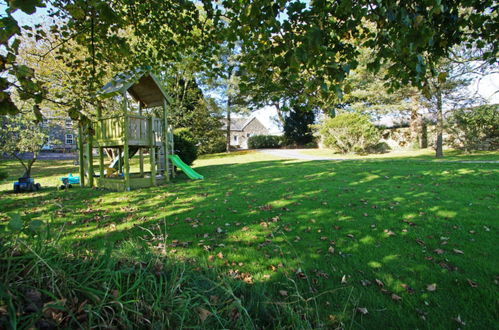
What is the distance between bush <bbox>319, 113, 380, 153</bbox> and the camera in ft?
73.6

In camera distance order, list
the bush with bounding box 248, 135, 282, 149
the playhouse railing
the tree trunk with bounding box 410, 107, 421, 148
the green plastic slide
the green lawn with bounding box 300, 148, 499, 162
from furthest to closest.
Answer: the bush with bounding box 248, 135, 282, 149 < the tree trunk with bounding box 410, 107, 421, 148 < the green lawn with bounding box 300, 148, 499, 162 < the green plastic slide < the playhouse railing

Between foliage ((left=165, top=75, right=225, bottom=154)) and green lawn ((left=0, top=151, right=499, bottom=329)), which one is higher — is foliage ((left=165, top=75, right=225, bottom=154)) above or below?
above

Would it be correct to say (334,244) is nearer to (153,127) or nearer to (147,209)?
(147,209)

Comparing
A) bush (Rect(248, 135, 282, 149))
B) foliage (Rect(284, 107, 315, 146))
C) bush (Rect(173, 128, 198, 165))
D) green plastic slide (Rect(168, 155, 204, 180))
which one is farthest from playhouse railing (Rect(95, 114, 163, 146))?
bush (Rect(248, 135, 282, 149))

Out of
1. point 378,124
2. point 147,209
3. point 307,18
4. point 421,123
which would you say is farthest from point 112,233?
point 378,124

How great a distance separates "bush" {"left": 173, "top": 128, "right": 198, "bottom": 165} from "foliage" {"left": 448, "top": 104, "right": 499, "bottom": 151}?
19.9 meters

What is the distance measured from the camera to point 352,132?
2280 centimetres

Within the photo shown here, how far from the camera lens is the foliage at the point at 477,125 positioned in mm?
18719

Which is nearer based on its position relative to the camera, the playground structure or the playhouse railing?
the playground structure

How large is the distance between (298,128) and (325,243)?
34.0 m

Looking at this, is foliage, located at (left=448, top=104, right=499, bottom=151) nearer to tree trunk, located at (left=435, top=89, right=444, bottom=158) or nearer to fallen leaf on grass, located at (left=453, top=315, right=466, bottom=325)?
tree trunk, located at (left=435, top=89, right=444, bottom=158)

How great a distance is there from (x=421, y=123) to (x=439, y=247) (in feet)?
80.3

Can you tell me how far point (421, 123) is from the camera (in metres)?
24.0

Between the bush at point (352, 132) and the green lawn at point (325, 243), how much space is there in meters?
14.2
